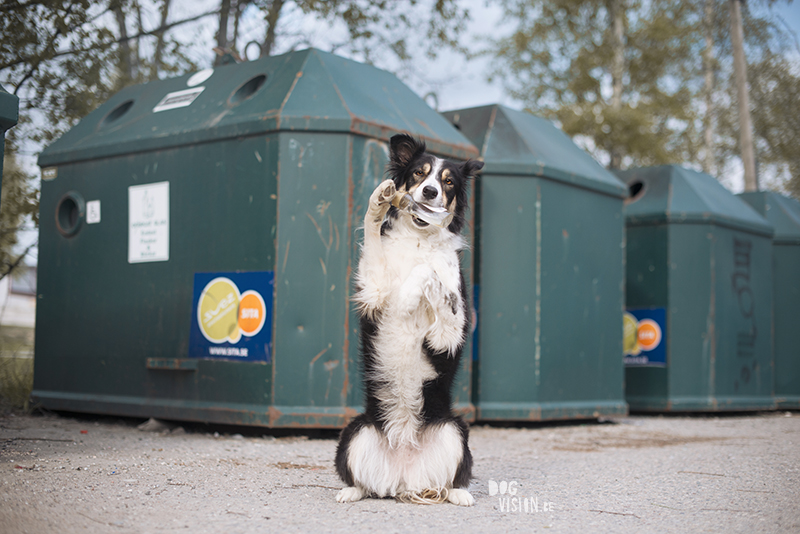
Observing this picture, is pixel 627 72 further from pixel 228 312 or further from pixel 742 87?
pixel 228 312

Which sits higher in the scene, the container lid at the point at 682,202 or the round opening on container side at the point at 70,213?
the container lid at the point at 682,202

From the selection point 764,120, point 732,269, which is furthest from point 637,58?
point 732,269

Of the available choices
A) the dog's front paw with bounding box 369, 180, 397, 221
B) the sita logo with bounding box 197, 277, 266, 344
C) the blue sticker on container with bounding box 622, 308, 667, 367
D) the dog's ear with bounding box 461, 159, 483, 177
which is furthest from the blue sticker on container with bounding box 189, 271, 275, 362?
the blue sticker on container with bounding box 622, 308, 667, 367

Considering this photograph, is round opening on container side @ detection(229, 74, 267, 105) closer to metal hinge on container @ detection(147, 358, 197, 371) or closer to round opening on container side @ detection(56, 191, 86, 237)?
round opening on container side @ detection(56, 191, 86, 237)

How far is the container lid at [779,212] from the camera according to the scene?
10070 millimetres

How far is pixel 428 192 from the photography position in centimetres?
361

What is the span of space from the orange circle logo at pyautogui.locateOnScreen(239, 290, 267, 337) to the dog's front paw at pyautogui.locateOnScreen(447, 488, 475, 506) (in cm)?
245

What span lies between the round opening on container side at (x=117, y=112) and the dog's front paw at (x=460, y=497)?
17.5 ft

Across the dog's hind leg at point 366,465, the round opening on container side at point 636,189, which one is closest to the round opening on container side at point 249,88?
the dog's hind leg at point 366,465

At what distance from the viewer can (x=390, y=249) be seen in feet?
11.9

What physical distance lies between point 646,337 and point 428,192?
5.97 meters

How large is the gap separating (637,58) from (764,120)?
28.5 ft

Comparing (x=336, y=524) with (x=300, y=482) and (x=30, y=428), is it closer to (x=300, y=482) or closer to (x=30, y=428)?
(x=300, y=482)

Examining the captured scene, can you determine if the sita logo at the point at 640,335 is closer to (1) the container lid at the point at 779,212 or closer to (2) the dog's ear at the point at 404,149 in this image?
(1) the container lid at the point at 779,212
